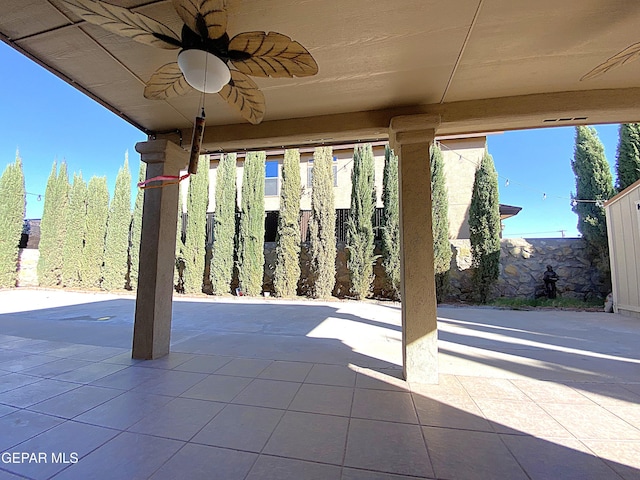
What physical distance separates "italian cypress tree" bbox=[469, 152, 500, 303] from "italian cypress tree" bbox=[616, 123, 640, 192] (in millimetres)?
2969

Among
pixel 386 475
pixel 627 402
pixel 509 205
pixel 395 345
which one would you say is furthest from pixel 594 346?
pixel 509 205

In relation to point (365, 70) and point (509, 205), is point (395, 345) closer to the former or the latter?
point (365, 70)

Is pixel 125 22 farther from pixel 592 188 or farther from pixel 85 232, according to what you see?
pixel 85 232

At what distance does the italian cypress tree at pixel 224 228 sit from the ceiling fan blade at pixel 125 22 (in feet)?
27.0

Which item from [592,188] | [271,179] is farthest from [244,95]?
[592,188]

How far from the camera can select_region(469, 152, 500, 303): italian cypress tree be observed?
759 centimetres

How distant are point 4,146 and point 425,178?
1531 centimetres

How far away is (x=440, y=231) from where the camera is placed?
7867 millimetres

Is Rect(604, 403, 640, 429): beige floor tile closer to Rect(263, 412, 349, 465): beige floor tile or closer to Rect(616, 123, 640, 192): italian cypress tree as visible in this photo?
Rect(263, 412, 349, 465): beige floor tile

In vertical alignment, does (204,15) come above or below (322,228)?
below

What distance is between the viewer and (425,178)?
8.27 ft

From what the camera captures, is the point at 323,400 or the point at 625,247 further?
the point at 625,247

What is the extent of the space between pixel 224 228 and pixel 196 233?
40.0 inches

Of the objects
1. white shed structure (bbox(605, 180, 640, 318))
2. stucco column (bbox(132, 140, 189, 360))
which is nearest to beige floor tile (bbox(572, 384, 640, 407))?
stucco column (bbox(132, 140, 189, 360))
